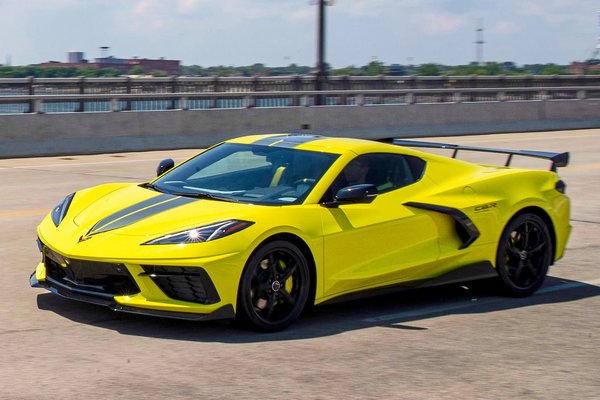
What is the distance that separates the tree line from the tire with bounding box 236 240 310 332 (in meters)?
26.7

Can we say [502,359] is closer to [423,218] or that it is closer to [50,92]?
[423,218]

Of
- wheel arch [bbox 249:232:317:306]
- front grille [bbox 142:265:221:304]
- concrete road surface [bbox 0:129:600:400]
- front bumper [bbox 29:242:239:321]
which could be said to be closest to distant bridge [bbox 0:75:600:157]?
concrete road surface [bbox 0:129:600:400]

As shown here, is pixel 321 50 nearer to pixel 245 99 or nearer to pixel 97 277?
pixel 245 99

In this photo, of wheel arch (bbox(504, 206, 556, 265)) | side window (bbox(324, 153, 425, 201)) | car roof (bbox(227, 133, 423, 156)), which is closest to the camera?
side window (bbox(324, 153, 425, 201))

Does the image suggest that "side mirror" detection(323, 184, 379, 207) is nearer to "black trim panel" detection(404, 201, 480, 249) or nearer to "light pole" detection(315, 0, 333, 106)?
"black trim panel" detection(404, 201, 480, 249)

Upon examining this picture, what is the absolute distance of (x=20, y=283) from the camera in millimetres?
8453

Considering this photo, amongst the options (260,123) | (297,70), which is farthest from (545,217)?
(297,70)

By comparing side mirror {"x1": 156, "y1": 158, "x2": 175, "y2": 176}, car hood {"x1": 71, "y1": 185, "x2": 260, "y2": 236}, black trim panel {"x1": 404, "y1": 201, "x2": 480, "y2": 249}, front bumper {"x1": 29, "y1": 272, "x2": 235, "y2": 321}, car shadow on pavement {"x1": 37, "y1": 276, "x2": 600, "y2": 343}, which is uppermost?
side mirror {"x1": 156, "y1": 158, "x2": 175, "y2": 176}

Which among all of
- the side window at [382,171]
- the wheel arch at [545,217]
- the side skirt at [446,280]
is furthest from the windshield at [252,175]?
the wheel arch at [545,217]

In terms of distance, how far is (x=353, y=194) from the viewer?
743 centimetres

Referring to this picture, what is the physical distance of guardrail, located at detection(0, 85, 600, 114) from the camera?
21.8 m

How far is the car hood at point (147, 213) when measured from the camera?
6.96 metres

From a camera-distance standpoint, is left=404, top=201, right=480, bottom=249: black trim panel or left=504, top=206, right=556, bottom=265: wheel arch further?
left=504, top=206, right=556, bottom=265: wheel arch

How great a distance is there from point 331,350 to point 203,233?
1.11 meters
